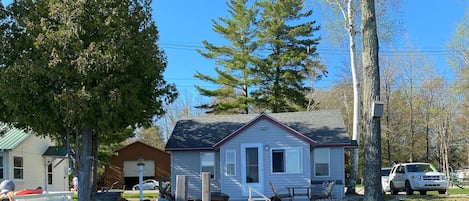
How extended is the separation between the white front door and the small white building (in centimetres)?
1038

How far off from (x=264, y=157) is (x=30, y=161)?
13.8 m

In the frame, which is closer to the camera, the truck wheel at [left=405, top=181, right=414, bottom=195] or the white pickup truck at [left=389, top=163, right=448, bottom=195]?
the white pickup truck at [left=389, top=163, right=448, bottom=195]

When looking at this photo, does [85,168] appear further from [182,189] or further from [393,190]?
[393,190]

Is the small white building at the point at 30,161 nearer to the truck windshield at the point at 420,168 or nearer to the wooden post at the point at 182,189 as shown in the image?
the wooden post at the point at 182,189

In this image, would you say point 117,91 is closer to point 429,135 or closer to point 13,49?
point 13,49

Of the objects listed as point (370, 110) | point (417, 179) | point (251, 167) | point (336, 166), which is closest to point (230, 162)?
point (251, 167)

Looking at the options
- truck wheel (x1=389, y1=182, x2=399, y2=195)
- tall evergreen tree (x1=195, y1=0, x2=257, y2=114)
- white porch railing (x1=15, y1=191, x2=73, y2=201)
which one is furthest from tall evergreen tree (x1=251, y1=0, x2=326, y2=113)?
white porch railing (x1=15, y1=191, x2=73, y2=201)

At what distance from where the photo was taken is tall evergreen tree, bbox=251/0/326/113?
37.8 meters

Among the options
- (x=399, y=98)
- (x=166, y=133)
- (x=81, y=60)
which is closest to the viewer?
(x=81, y=60)

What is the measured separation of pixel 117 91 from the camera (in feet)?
59.5

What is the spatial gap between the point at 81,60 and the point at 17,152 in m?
11.8

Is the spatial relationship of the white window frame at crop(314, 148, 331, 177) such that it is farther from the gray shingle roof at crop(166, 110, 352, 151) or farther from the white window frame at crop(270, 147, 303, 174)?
the white window frame at crop(270, 147, 303, 174)

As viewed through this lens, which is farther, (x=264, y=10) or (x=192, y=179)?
(x=264, y=10)

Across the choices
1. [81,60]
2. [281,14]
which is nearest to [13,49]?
[81,60]
